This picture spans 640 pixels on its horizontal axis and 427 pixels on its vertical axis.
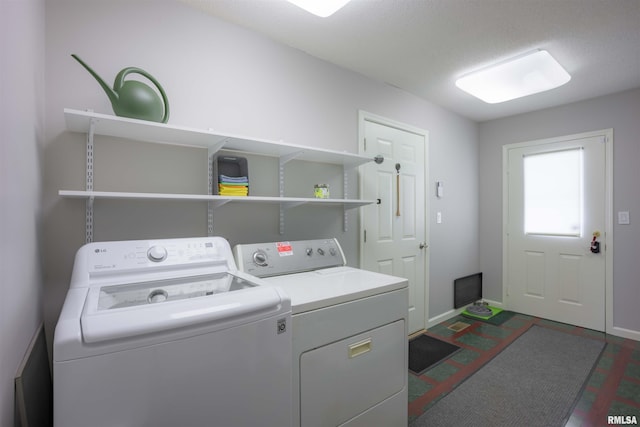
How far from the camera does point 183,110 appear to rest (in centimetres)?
173

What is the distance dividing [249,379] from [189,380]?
0.67 feet

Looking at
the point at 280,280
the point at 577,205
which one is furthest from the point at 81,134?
the point at 577,205

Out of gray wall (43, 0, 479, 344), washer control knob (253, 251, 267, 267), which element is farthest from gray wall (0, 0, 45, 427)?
washer control knob (253, 251, 267, 267)

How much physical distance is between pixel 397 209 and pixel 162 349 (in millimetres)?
2477

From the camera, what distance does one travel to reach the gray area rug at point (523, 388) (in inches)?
73.2

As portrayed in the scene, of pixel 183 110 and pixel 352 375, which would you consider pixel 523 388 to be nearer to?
pixel 352 375

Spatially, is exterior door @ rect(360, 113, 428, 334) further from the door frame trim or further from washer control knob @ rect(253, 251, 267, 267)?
washer control knob @ rect(253, 251, 267, 267)

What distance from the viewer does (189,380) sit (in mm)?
888

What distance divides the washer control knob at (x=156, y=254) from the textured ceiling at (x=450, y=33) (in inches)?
56.5

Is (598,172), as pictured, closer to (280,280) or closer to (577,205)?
(577,205)

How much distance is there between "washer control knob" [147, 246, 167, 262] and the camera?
1342 mm

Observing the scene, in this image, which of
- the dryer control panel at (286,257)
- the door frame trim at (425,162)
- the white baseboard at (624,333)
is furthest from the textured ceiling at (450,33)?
the white baseboard at (624,333)

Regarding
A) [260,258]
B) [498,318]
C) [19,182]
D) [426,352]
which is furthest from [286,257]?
[498,318]

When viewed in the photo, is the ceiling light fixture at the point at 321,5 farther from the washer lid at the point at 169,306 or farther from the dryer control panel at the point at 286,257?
the washer lid at the point at 169,306
